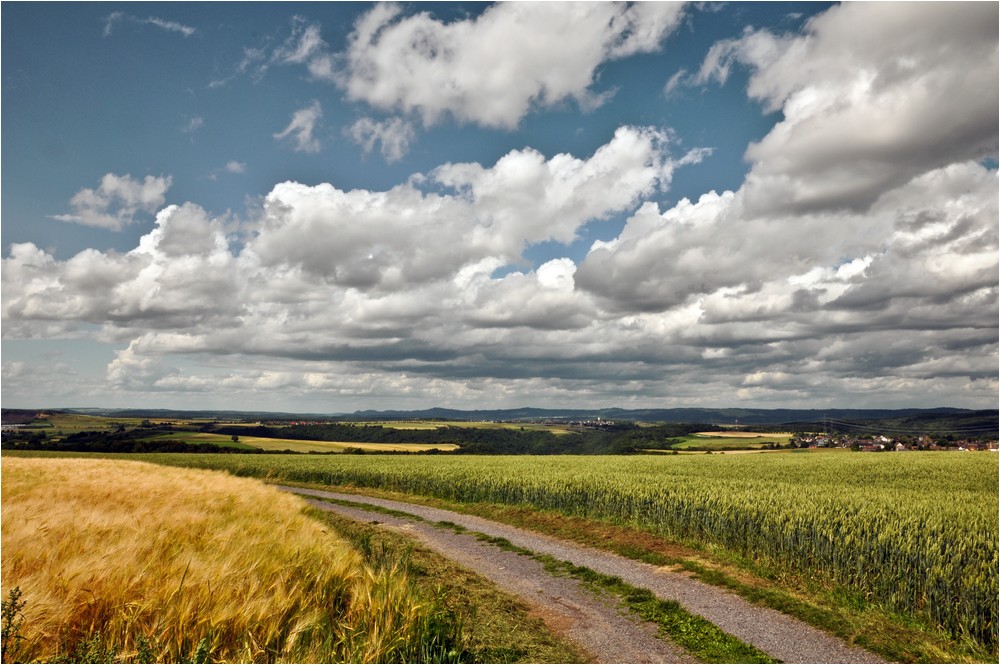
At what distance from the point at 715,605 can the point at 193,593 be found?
11360 millimetres

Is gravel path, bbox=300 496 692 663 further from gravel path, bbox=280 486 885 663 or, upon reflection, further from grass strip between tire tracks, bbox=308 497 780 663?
grass strip between tire tracks, bbox=308 497 780 663

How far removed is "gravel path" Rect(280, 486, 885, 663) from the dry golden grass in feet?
16.3

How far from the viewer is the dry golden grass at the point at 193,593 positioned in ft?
19.1

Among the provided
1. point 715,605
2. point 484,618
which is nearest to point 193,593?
point 484,618

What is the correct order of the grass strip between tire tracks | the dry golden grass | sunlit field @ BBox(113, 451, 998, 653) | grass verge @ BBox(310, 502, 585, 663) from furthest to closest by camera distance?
sunlit field @ BBox(113, 451, 998, 653), the grass strip between tire tracks, grass verge @ BBox(310, 502, 585, 663), the dry golden grass

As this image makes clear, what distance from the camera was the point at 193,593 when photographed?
6.45 metres

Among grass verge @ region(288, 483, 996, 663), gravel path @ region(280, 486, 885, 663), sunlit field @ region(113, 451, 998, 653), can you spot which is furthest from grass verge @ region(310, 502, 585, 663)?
sunlit field @ region(113, 451, 998, 653)

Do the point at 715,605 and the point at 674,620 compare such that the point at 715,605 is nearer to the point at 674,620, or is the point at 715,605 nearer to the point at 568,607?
the point at 674,620

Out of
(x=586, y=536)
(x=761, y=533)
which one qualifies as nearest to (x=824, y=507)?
(x=761, y=533)

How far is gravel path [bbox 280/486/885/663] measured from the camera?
9.92 metres

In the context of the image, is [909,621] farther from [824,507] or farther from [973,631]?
[824,507]

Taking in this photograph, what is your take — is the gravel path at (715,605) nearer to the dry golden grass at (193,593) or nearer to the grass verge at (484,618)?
the grass verge at (484,618)

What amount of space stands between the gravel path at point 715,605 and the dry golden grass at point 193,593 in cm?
498

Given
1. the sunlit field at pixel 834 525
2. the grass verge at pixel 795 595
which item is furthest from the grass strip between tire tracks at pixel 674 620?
the sunlit field at pixel 834 525
